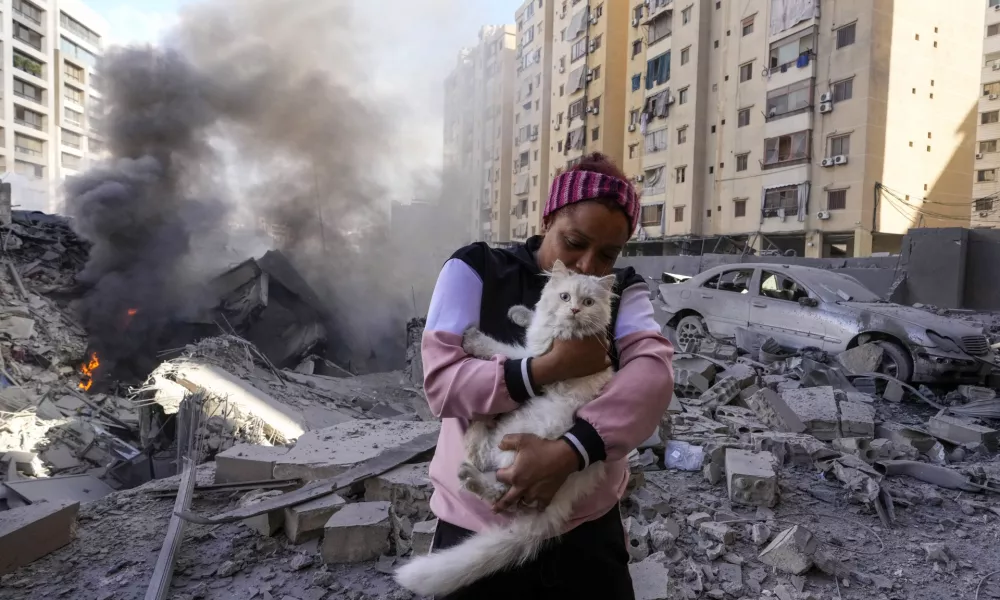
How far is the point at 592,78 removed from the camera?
34062 mm

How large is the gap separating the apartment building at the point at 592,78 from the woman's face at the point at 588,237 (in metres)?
31.9

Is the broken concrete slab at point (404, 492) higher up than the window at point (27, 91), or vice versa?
the window at point (27, 91)

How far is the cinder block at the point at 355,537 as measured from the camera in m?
2.50

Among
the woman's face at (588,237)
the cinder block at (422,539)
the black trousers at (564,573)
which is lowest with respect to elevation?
the cinder block at (422,539)

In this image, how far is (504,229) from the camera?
149 ft

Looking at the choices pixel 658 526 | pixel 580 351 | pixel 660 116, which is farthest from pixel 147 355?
pixel 660 116

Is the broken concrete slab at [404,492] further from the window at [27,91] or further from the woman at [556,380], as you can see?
the window at [27,91]

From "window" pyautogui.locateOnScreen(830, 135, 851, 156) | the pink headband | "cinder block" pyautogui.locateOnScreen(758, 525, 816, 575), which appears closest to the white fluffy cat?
the pink headband

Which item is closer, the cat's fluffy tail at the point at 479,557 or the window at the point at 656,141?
the cat's fluffy tail at the point at 479,557

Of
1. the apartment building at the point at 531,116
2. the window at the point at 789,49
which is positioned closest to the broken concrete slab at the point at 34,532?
the window at the point at 789,49

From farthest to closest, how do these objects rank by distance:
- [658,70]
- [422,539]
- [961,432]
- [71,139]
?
[71,139], [658,70], [961,432], [422,539]

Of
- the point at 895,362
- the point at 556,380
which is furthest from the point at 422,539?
the point at 895,362

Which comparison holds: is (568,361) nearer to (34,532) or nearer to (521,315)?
(521,315)

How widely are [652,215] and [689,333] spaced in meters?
22.4
